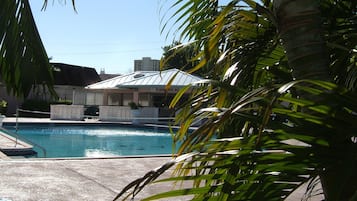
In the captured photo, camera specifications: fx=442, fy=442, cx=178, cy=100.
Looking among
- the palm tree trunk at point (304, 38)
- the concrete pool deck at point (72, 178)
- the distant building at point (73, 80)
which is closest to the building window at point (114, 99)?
the distant building at point (73, 80)

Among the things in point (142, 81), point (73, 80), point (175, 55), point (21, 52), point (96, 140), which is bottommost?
point (96, 140)

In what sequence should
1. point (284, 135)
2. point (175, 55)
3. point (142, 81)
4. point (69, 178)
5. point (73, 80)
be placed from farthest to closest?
point (73, 80), point (142, 81), point (69, 178), point (175, 55), point (284, 135)

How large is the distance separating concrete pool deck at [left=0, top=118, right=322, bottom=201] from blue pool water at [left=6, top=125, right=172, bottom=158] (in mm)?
5397

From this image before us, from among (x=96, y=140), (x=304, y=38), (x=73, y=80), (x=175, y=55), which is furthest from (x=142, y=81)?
(x=304, y=38)

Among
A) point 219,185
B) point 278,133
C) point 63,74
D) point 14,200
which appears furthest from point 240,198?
point 63,74

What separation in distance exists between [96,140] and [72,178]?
500 inches

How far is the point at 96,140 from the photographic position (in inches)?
798

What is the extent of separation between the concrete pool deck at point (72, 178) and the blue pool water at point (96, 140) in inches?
212

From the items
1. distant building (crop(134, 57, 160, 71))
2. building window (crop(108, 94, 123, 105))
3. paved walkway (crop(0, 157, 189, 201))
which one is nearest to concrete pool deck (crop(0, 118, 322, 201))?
paved walkway (crop(0, 157, 189, 201))

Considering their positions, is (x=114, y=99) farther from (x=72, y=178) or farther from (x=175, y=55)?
(x=175, y=55)

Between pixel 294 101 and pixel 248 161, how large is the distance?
0.80 ft

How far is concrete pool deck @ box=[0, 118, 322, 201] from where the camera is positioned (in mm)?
6375

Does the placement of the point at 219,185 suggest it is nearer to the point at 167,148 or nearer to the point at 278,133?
the point at 278,133

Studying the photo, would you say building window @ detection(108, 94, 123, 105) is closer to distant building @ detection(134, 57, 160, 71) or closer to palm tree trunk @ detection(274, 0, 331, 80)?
distant building @ detection(134, 57, 160, 71)
